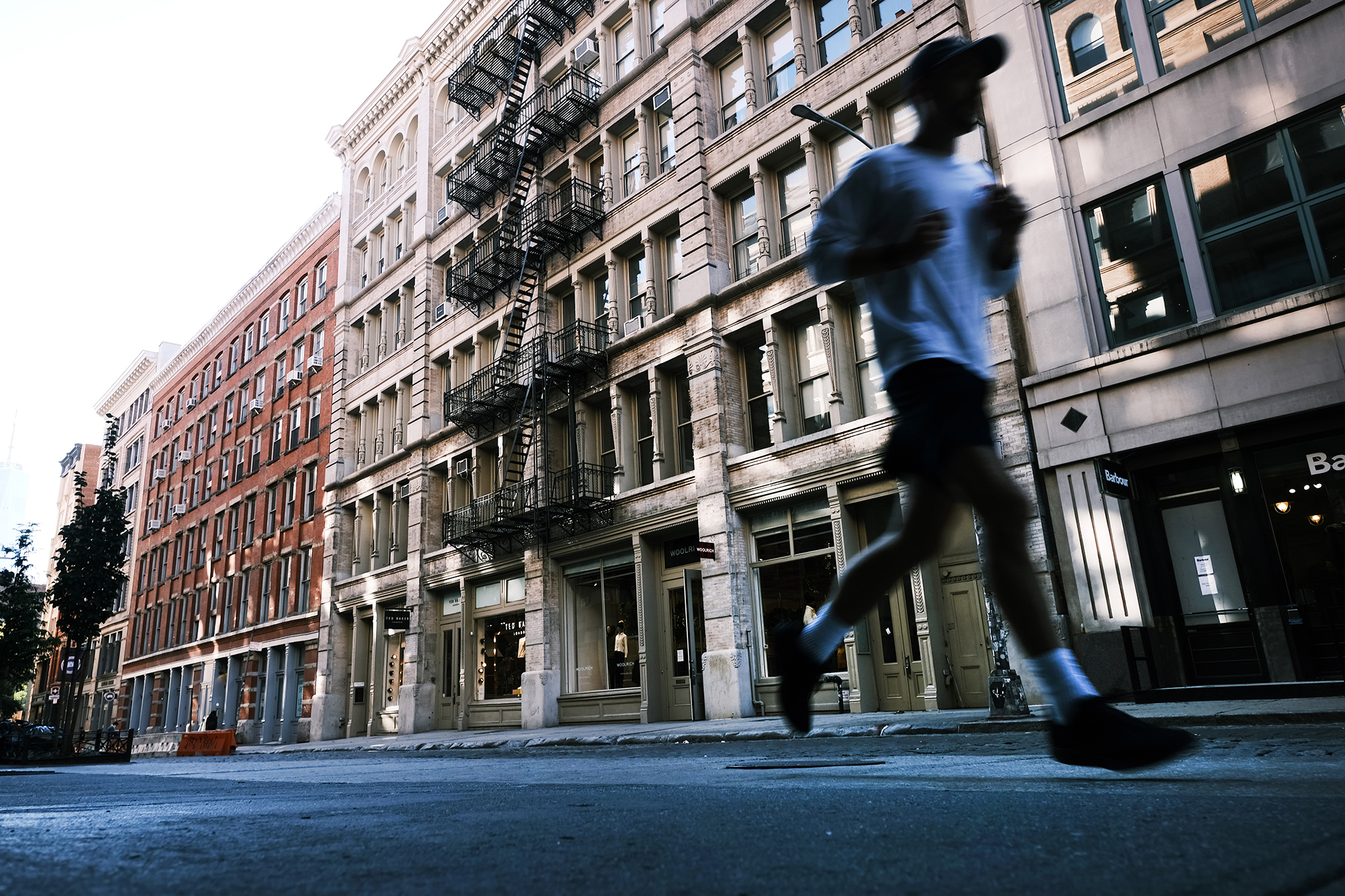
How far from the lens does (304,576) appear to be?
37.2 meters

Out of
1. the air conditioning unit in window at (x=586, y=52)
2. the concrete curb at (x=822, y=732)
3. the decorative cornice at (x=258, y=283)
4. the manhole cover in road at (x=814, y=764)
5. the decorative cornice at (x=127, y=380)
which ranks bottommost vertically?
the concrete curb at (x=822, y=732)

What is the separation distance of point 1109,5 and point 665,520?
1314 centimetres

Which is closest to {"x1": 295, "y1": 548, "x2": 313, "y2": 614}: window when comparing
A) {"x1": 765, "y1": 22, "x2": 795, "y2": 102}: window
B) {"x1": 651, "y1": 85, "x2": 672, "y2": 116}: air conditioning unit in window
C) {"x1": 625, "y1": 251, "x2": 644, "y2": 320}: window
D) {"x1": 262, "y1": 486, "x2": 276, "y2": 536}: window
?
{"x1": 262, "y1": 486, "x2": 276, "y2": 536}: window

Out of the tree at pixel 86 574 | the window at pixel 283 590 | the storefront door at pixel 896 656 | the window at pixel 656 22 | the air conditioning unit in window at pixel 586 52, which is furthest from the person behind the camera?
the window at pixel 283 590

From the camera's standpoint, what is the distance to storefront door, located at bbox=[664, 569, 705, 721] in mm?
19484

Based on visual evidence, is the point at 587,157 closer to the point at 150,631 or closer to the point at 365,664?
the point at 365,664

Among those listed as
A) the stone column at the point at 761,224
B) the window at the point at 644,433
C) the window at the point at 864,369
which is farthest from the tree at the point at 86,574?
the window at the point at 864,369

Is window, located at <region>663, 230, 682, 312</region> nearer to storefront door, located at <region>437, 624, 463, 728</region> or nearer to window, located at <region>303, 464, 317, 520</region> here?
storefront door, located at <region>437, 624, 463, 728</region>

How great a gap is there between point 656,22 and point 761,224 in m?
8.11

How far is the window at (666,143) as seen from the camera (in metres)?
23.0

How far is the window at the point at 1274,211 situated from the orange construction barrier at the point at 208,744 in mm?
27880

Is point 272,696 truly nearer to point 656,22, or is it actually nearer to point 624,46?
point 624,46

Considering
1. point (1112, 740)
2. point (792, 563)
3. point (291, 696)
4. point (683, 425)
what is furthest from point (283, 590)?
point (1112, 740)

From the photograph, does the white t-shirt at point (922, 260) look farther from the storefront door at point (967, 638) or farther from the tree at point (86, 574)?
the tree at point (86, 574)
